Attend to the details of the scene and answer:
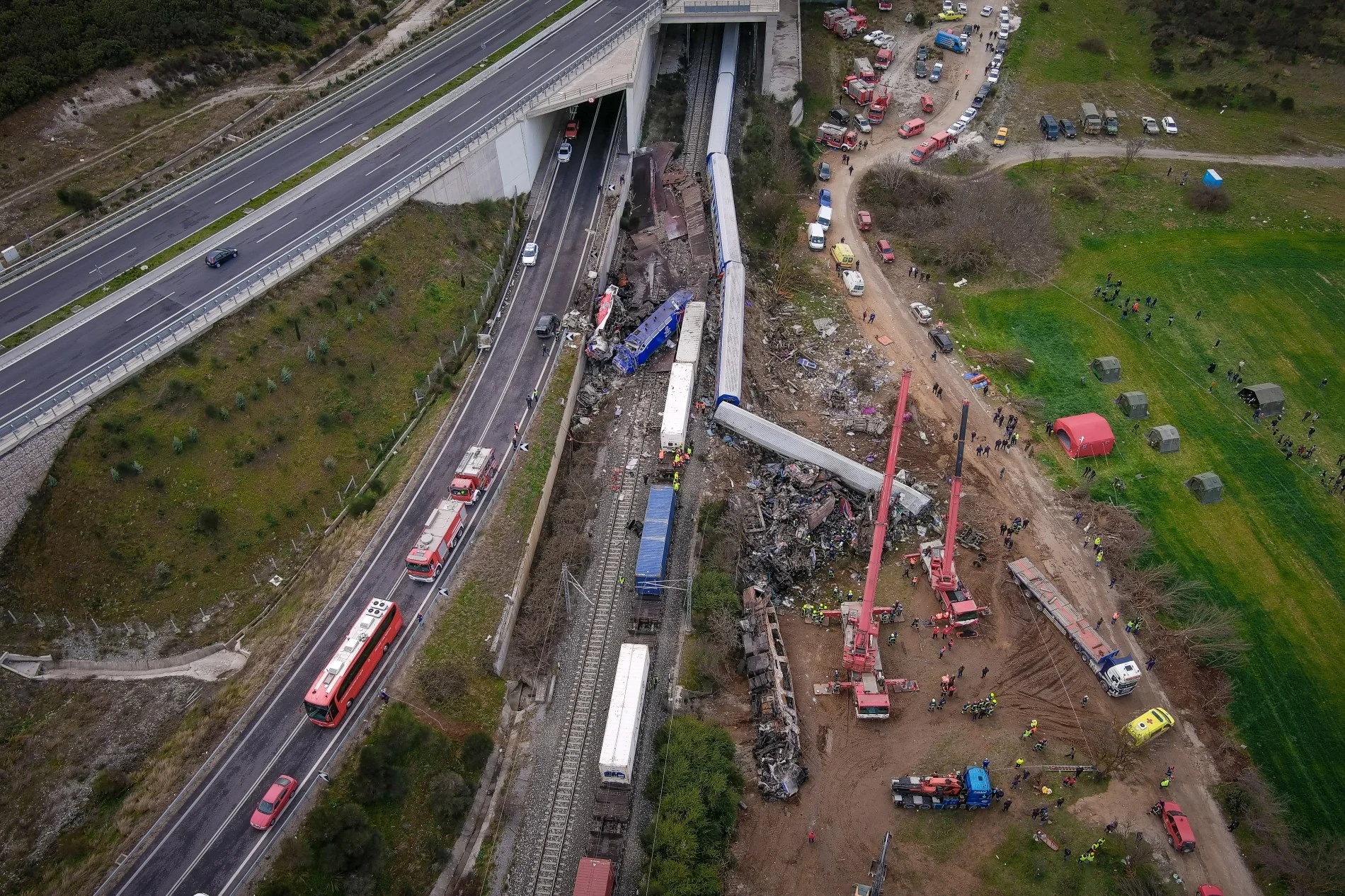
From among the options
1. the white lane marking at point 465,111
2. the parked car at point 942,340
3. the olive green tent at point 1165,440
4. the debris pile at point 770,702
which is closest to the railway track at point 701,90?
the white lane marking at point 465,111

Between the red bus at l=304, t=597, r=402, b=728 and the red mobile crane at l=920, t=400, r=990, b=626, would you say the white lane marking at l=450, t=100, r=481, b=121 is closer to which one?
the red bus at l=304, t=597, r=402, b=728

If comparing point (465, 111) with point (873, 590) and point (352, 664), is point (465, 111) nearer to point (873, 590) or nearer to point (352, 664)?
point (352, 664)

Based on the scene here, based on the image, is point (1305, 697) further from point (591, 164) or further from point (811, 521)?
point (591, 164)

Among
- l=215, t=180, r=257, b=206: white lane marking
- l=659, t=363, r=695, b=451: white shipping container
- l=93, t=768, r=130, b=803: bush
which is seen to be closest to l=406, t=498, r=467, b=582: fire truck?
l=659, t=363, r=695, b=451: white shipping container

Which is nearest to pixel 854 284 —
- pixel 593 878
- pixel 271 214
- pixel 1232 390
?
pixel 1232 390

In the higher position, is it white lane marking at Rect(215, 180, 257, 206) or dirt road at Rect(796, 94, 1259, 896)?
white lane marking at Rect(215, 180, 257, 206)
